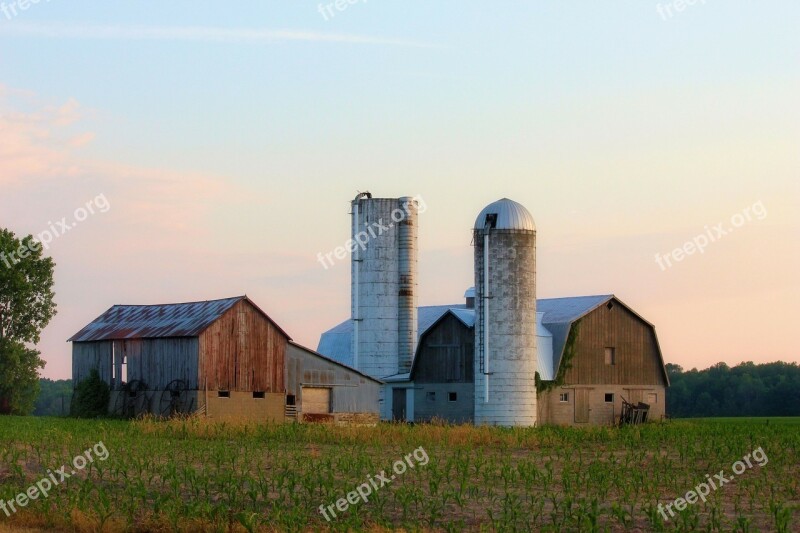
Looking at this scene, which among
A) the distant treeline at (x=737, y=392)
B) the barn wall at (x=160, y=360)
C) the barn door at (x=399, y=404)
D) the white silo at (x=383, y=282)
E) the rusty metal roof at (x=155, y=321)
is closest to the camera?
the barn wall at (x=160, y=360)

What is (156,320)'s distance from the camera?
Answer: 48.9m

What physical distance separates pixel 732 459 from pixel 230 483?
534 inches

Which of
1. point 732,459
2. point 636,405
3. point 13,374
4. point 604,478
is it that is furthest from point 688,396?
point 604,478

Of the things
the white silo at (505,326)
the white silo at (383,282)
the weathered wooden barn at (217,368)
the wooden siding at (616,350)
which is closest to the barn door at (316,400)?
the weathered wooden barn at (217,368)

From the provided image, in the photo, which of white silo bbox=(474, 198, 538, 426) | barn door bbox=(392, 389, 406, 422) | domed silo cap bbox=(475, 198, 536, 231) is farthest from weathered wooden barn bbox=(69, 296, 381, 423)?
domed silo cap bbox=(475, 198, 536, 231)

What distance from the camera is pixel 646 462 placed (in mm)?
29672

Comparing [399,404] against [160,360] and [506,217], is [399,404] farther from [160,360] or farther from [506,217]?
[160,360]

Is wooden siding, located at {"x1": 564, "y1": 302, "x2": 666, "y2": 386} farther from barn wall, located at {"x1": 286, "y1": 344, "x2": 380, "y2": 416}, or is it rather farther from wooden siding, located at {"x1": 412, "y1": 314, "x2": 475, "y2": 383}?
barn wall, located at {"x1": 286, "y1": 344, "x2": 380, "y2": 416}

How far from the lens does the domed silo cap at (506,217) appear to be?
159 feet

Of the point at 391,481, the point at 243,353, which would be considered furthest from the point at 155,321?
the point at 391,481

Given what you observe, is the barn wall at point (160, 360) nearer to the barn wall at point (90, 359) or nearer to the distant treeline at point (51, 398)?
the barn wall at point (90, 359)

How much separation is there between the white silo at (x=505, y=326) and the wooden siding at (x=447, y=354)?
357 cm

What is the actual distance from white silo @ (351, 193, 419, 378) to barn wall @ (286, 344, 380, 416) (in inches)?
162

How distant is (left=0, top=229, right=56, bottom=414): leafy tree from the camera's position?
5809cm
